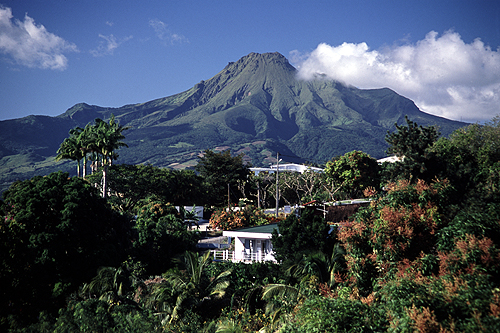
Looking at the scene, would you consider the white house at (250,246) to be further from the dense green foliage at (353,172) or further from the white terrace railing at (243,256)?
the dense green foliage at (353,172)

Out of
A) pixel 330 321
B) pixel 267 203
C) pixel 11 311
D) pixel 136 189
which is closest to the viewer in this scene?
pixel 330 321

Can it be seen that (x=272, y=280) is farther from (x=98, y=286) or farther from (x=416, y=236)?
(x=416, y=236)

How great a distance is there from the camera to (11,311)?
59.7 feet

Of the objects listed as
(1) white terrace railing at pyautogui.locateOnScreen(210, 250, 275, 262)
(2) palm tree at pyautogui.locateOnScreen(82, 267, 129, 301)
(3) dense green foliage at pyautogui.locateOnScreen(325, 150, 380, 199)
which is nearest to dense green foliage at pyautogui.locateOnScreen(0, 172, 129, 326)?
(2) palm tree at pyautogui.locateOnScreen(82, 267, 129, 301)

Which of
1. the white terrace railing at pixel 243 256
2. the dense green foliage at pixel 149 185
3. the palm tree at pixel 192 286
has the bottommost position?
the white terrace railing at pixel 243 256

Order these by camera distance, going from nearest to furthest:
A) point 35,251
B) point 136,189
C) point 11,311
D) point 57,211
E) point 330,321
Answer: point 330,321, point 11,311, point 35,251, point 57,211, point 136,189

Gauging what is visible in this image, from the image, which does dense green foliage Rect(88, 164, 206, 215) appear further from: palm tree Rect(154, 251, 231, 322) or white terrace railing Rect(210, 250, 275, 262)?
palm tree Rect(154, 251, 231, 322)

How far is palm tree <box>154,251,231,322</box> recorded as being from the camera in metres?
20.1

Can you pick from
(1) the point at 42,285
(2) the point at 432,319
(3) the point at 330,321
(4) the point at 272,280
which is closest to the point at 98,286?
(1) the point at 42,285

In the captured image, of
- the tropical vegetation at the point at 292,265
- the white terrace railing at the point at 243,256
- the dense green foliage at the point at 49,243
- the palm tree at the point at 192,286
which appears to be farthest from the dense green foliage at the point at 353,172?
the dense green foliage at the point at 49,243

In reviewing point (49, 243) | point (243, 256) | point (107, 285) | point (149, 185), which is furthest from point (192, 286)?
point (149, 185)

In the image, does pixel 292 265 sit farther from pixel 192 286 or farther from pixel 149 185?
pixel 149 185

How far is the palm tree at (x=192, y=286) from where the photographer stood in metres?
20.1

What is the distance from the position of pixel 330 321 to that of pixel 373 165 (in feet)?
167
